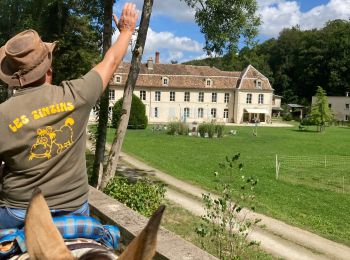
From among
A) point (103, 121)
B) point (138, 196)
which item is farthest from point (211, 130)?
point (138, 196)

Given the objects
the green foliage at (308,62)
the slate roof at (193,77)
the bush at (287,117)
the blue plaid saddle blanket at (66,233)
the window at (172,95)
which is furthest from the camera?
the green foliage at (308,62)

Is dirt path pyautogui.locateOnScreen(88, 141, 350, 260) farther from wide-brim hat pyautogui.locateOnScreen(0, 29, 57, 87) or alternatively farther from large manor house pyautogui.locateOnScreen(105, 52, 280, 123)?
large manor house pyautogui.locateOnScreen(105, 52, 280, 123)

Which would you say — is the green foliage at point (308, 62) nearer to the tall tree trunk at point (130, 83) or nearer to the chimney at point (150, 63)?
the chimney at point (150, 63)

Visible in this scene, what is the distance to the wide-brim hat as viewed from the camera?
2.14 m

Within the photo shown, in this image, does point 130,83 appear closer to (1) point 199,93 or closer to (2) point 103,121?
(2) point 103,121

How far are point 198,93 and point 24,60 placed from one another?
6252 cm

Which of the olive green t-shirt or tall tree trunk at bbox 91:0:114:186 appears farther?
tall tree trunk at bbox 91:0:114:186

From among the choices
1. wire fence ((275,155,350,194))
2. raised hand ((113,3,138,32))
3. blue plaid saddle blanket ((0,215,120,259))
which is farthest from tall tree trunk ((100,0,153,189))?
wire fence ((275,155,350,194))

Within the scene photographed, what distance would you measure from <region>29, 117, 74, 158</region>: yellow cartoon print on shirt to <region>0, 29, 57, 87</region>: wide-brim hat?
0.27m

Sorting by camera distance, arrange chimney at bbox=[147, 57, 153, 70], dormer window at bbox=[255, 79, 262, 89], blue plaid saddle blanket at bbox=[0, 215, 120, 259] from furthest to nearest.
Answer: dormer window at bbox=[255, 79, 262, 89]
chimney at bbox=[147, 57, 153, 70]
blue plaid saddle blanket at bbox=[0, 215, 120, 259]

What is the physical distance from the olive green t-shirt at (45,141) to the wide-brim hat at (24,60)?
65 mm

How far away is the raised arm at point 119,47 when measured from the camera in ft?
7.94


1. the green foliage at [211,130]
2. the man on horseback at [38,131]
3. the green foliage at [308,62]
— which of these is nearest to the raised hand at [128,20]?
the man on horseback at [38,131]

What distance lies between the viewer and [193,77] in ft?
210
